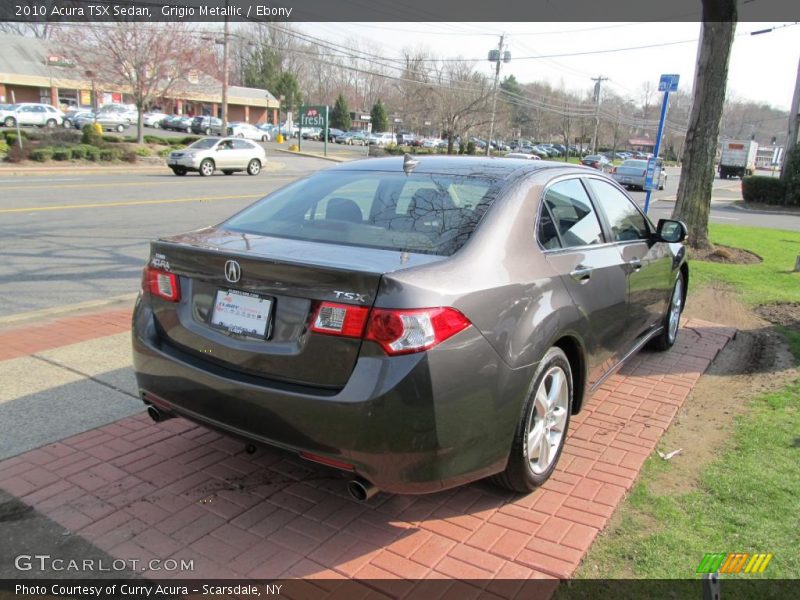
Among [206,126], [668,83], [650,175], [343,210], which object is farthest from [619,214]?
[206,126]

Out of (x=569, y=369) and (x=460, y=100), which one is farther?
(x=460, y=100)

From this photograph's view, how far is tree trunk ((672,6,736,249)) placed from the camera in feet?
34.3

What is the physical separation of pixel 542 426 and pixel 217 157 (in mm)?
25518

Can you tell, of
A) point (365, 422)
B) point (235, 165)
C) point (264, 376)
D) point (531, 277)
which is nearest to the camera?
point (365, 422)

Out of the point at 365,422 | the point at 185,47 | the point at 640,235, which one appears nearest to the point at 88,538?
the point at 365,422

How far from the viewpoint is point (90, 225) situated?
37.4 feet

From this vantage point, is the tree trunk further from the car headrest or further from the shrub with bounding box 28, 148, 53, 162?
the shrub with bounding box 28, 148, 53, 162

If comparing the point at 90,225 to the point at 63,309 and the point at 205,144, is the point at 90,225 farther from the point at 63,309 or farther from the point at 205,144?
the point at 205,144

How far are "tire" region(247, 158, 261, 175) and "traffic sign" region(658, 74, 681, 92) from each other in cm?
1949

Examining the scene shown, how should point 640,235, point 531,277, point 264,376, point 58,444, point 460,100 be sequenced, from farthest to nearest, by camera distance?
point 460,100 < point 640,235 < point 58,444 < point 531,277 < point 264,376

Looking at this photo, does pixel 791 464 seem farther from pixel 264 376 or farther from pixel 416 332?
pixel 264 376

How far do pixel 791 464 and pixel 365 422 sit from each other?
272 centimetres

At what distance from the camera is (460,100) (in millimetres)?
61188

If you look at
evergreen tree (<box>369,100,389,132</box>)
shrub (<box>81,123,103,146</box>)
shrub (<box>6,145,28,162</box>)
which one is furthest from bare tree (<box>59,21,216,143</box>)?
evergreen tree (<box>369,100,389,132</box>)
